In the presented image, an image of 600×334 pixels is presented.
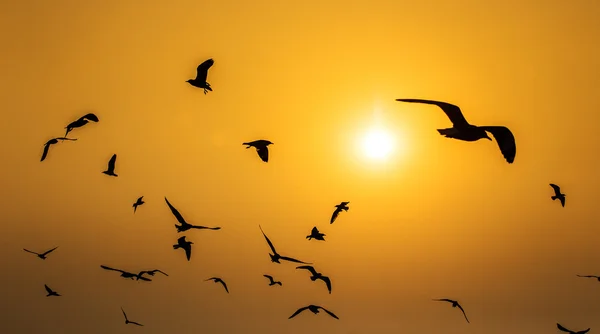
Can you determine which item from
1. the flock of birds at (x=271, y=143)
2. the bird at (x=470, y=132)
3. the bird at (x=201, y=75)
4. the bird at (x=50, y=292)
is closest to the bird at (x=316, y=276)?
the flock of birds at (x=271, y=143)

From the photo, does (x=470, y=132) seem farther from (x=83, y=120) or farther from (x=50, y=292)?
(x=50, y=292)

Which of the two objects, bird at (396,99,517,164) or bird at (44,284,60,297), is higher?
bird at (396,99,517,164)

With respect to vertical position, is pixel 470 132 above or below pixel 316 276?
above

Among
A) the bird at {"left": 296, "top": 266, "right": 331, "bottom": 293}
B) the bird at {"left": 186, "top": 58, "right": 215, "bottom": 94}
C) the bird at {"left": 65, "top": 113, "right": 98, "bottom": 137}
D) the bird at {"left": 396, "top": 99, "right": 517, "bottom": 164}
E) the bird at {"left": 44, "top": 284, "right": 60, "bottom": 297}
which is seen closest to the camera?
the bird at {"left": 396, "top": 99, "right": 517, "bottom": 164}

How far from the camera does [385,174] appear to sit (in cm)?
1653

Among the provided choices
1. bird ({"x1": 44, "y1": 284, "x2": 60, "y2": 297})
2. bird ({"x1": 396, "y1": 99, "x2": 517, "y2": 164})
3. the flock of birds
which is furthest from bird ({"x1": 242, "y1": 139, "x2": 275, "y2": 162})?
bird ({"x1": 44, "y1": 284, "x2": 60, "y2": 297})

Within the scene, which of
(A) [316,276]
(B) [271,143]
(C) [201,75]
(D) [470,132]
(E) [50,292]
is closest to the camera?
(D) [470,132]

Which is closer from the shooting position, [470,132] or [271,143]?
[470,132]

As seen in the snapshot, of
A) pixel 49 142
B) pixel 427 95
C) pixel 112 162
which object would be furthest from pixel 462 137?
pixel 49 142

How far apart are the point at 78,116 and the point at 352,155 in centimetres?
731

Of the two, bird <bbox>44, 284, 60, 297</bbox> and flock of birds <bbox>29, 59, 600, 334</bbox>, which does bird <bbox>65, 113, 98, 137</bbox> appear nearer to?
flock of birds <bbox>29, 59, 600, 334</bbox>

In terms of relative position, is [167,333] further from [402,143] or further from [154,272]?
[402,143]

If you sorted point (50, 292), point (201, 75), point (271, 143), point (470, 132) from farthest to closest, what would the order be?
point (50, 292), point (271, 143), point (201, 75), point (470, 132)

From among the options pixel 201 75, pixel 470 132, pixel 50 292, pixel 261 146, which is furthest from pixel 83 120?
pixel 470 132
